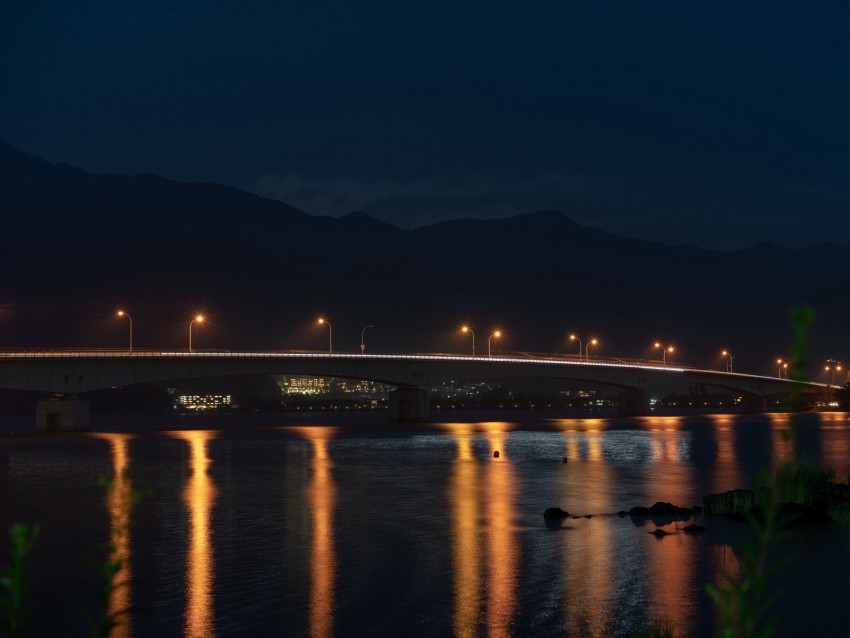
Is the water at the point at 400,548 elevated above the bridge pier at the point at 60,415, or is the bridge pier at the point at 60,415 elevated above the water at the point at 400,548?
the bridge pier at the point at 60,415

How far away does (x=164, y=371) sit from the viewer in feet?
390

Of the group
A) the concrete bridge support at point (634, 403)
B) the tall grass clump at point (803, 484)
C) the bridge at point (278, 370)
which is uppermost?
the bridge at point (278, 370)

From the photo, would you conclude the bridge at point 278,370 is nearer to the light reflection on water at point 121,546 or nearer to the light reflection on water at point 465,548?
the light reflection on water at point 121,546

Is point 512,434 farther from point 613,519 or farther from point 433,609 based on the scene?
point 433,609

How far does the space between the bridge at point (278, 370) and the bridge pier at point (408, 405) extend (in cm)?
15

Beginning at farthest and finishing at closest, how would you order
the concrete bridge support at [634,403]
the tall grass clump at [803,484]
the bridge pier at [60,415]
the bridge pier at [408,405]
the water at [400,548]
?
1. the concrete bridge support at [634,403]
2. the bridge pier at [408,405]
3. the bridge pier at [60,415]
4. the tall grass clump at [803,484]
5. the water at [400,548]

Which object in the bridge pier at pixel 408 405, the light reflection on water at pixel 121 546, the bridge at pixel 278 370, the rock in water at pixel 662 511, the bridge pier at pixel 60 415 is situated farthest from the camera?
the bridge pier at pixel 408 405

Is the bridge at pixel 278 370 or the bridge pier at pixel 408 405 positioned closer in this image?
the bridge at pixel 278 370

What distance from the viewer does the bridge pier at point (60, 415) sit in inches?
4865

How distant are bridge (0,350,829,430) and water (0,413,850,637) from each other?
118 ft

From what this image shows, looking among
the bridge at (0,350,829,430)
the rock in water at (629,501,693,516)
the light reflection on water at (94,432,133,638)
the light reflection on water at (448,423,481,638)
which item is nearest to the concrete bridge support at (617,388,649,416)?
the bridge at (0,350,829,430)

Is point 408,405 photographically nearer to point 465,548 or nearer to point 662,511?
point 662,511

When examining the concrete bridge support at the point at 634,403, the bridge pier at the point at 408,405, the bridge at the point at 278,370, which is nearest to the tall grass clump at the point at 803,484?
the bridge at the point at 278,370

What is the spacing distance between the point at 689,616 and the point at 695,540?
437 inches
